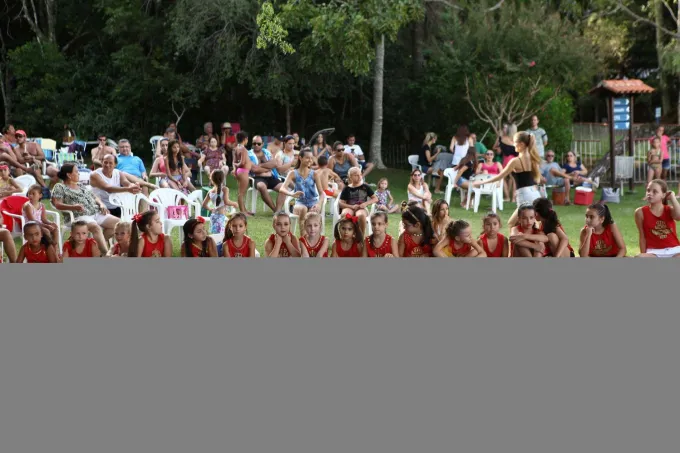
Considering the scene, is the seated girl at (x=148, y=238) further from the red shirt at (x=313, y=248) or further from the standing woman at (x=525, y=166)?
the standing woman at (x=525, y=166)

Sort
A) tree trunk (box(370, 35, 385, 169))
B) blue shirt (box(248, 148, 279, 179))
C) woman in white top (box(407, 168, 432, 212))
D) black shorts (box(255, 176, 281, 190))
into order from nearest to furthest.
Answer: woman in white top (box(407, 168, 432, 212)), black shorts (box(255, 176, 281, 190)), blue shirt (box(248, 148, 279, 179)), tree trunk (box(370, 35, 385, 169))

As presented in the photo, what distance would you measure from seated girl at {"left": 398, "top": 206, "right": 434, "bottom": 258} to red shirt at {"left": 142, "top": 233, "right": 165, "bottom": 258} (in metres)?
1.65

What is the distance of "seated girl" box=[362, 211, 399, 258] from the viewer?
23.6 ft

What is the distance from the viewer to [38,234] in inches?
288

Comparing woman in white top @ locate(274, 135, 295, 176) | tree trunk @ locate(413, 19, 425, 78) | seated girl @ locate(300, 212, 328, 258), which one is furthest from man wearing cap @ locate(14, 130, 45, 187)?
tree trunk @ locate(413, 19, 425, 78)

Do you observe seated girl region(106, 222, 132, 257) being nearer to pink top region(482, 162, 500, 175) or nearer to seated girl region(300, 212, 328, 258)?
seated girl region(300, 212, 328, 258)

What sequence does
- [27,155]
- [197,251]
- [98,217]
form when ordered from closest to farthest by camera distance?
[197,251] → [98,217] → [27,155]

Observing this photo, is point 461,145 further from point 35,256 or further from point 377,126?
point 35,256

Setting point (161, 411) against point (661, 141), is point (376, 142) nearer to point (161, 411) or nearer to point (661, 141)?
point (661, 141)

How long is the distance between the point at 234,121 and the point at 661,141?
9.14 metres

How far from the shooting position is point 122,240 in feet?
24.2

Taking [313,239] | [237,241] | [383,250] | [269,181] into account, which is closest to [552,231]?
[383,250]

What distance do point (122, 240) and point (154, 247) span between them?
241 mm

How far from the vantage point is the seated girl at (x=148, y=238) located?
7278 millimetres
